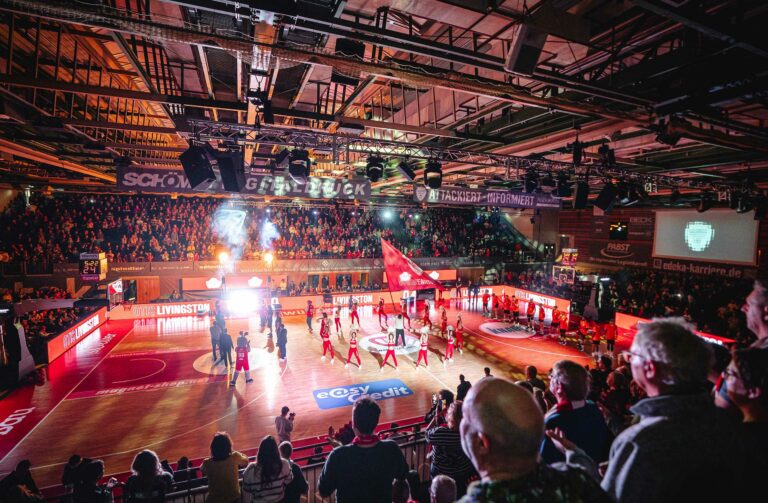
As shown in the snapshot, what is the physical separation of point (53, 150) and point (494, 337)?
63.1 feet

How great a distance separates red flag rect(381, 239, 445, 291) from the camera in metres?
11.8

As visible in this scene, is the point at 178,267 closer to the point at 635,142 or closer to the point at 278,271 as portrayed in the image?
the point at 278,271

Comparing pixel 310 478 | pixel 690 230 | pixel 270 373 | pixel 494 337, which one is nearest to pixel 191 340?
pixel 270 373

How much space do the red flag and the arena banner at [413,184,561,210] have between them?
6.71 ft

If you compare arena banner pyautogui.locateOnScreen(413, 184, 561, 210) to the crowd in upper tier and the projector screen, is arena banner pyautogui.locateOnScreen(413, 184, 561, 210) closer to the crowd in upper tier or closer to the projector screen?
the projector screen

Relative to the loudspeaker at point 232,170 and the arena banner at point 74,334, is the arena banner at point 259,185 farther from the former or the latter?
the arena banner at point 74,334

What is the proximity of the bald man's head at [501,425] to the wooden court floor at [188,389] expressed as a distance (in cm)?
835

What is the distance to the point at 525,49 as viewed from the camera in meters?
4.43

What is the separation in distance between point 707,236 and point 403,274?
65.1 feet

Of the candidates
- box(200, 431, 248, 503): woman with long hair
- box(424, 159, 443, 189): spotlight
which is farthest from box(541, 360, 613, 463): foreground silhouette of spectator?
box(424, 159, 443, 189): spotlight

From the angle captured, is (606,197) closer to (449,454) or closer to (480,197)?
(480,197)

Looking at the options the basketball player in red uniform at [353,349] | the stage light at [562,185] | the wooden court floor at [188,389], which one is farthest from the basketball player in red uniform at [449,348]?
the stage light at [562,185]

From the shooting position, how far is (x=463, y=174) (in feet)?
54.4

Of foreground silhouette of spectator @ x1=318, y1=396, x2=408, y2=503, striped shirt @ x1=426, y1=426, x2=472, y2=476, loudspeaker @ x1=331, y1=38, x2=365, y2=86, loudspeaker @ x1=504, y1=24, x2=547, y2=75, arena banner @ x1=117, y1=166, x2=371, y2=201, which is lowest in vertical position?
striped shirt @ x1=426, y1=426, x2=472, y2=476
